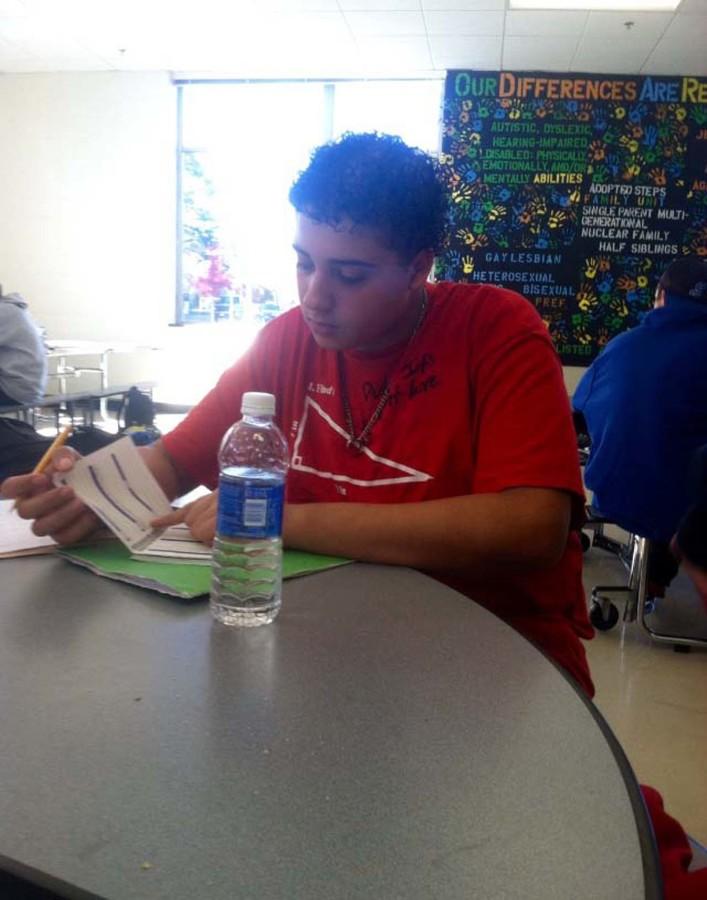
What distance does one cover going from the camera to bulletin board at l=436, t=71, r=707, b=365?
559cm

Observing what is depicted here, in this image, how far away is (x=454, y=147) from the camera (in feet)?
18.9

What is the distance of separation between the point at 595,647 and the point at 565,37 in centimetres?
412

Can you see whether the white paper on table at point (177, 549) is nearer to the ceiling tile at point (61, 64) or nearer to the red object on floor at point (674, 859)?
the red object on floor at point (674, 859)

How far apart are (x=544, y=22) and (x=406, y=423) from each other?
4726 millimetres

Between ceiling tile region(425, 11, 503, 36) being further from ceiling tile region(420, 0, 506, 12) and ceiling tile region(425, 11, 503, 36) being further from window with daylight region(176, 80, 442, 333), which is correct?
window with daylight region(176, 80, 442, 333)

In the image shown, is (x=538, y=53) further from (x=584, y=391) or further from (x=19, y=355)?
(x=19, y=355)


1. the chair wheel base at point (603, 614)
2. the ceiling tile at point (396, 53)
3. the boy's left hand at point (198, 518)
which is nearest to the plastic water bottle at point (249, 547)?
the boy's left hand at point (198, 518)

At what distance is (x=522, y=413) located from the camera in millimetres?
1008

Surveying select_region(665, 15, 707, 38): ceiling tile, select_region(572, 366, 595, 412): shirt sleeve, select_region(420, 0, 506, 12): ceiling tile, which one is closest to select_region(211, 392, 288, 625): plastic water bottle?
select_region(572, 366, 595, 412): shirt sleeve

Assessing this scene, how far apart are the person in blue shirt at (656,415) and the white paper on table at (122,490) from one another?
1847 mm

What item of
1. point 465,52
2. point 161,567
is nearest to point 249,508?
point 161,567

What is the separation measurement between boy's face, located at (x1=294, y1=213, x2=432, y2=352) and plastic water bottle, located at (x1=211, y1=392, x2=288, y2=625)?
0.86ft

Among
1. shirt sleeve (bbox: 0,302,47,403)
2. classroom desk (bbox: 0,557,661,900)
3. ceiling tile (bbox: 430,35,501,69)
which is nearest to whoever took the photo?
classroom desk (bbox: 0,557,661,900)

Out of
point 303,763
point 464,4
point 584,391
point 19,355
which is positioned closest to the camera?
point 303,763
